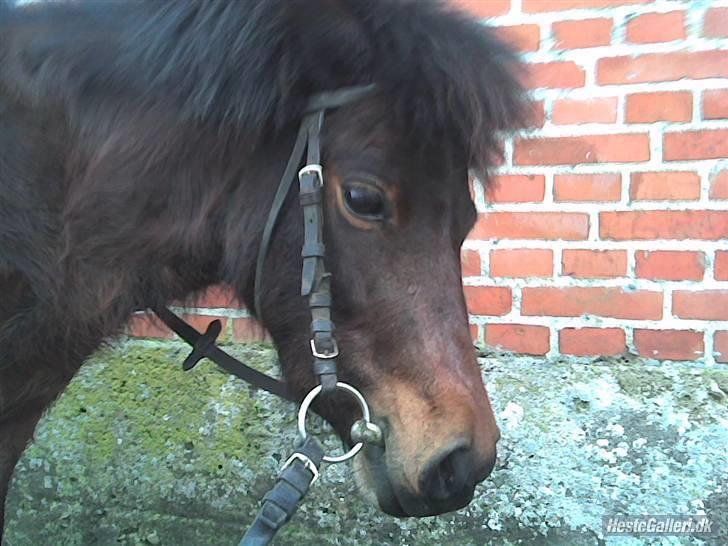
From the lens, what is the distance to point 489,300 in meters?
2.07

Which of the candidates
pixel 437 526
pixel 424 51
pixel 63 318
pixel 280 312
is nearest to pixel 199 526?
pixel 437 526

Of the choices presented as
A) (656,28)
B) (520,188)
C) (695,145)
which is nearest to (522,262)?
(520,188)

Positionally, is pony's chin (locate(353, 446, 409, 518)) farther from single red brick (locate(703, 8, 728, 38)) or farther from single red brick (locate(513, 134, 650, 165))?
single red brick (locate(703, 8, 728, 38))

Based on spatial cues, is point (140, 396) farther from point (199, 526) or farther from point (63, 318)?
point (63, 318)

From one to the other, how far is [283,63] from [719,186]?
4.20ft

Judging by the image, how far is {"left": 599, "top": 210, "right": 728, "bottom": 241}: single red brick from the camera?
73.7 inches

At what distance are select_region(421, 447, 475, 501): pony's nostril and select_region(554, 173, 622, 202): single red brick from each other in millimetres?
1080

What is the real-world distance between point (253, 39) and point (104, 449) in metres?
1.76

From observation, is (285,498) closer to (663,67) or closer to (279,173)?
(279,173)

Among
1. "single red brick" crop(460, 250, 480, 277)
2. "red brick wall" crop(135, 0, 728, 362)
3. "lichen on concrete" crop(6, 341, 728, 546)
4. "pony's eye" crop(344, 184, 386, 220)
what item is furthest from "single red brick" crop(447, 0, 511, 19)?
"pony's eye" crop(344, 184, 386, 220)

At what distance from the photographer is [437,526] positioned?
7.06 feet

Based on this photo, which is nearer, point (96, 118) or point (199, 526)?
point (96, 118)

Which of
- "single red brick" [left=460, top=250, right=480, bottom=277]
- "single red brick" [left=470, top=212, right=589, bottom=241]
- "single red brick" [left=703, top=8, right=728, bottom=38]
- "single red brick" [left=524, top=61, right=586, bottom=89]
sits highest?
"single red brick" [left=703, top=8, right=728, bottom=38]

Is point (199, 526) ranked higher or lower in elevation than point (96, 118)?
lower
